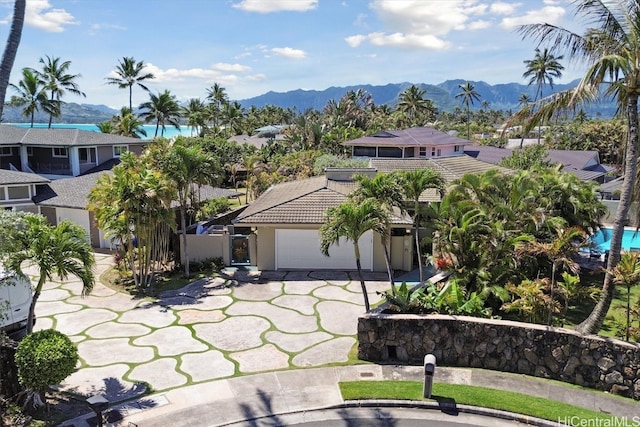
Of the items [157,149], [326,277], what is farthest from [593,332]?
[157,149]

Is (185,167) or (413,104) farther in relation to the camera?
(413,104)

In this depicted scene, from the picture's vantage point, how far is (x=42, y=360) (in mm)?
9625

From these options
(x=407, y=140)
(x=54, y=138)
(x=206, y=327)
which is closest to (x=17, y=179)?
(x=54, y=138)

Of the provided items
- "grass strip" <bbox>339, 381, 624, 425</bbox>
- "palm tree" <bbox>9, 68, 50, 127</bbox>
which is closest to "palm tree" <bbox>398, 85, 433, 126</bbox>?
"palm tree" <bbox>9, 68, 50, 127</bbox>

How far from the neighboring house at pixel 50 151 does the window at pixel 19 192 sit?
555 centimetres

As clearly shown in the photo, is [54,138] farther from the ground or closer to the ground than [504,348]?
farther from the ground

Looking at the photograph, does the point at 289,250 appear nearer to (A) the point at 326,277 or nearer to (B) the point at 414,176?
(A) the point at 326,277

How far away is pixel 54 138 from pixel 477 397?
32.8 metres

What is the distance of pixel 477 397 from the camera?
37.0 feet

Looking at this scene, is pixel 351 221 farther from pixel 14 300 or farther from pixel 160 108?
pixel 160 108

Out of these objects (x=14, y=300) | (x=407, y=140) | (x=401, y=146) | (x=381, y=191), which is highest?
(x=407, y=140)

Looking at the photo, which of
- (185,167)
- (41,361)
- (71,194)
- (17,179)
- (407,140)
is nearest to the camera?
(41,361)

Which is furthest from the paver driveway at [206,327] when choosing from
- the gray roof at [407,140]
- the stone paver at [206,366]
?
the gray roof at [407,140]

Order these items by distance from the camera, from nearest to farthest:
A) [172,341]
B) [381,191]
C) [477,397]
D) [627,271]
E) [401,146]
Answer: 1. [477,397]
2. [627,271]
3. [172,341]
4. [381,191]
5. [401,146]
